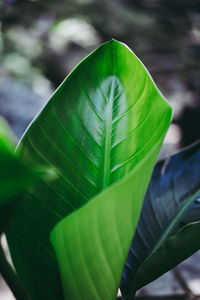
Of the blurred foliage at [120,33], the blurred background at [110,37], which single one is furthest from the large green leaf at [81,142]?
the blurred foliage at [120,33]

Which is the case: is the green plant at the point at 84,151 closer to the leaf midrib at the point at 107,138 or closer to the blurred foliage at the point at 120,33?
the leaf midrib at the point at 107,138

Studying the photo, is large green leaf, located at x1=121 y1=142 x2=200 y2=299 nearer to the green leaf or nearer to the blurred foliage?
the green leaf

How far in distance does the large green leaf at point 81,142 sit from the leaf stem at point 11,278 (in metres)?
0.07

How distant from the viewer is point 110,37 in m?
2.07

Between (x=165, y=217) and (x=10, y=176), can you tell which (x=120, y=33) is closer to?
(x=165, y=217)

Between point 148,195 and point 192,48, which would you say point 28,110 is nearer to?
point 192,48

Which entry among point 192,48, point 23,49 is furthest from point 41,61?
point 192,48

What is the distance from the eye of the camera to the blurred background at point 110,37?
1951 millimetres

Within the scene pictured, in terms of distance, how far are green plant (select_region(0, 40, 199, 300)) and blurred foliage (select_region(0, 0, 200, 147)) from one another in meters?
1.44

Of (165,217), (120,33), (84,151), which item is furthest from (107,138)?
(120,33)

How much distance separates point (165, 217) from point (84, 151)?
23cm

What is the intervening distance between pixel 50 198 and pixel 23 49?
2.24 meters

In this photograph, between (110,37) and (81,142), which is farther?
(110,37)

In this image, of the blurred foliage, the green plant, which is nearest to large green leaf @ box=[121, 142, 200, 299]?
the green plant
